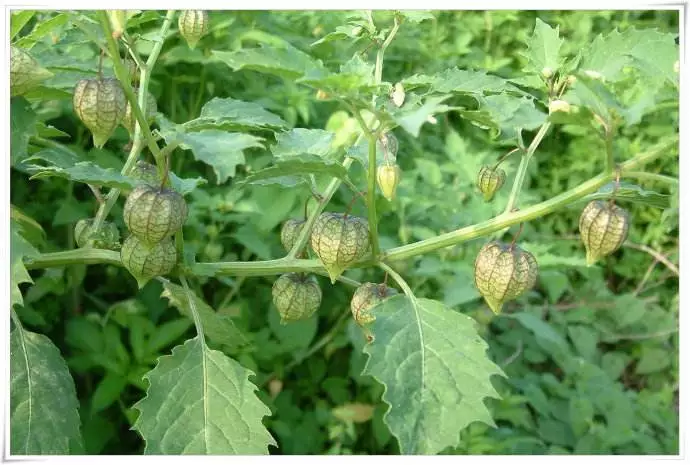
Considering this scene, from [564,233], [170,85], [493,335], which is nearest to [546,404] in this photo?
[493,335]

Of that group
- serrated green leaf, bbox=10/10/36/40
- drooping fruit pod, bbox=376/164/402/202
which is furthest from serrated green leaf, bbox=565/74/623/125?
serrated green leaf, bbox=10/10/36/40

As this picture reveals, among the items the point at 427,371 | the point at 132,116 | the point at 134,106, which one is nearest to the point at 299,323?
the point at 132,116

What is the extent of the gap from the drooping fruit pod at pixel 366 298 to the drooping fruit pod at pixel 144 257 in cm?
28

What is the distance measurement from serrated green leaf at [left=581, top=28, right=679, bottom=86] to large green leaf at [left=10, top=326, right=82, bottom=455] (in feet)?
2.73

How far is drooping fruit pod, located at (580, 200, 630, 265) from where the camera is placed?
1080 millimetres

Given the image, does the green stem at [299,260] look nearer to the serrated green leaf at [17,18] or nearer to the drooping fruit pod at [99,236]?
the drooping fruit pod at [99,236]

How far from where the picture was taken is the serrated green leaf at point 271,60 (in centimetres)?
80

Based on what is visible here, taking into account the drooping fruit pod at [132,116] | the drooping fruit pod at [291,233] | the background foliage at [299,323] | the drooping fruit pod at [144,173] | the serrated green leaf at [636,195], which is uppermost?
the drooping fruit pod at [132,116]

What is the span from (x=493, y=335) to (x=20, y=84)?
7.07 feet

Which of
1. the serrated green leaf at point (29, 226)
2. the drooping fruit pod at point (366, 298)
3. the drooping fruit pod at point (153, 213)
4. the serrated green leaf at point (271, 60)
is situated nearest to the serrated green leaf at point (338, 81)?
the serrated green leaf at point (271, 60)

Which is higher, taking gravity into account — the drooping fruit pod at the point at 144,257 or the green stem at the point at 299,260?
the drooping fruit pod at the point at 144,257

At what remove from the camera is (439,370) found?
0.99 meters

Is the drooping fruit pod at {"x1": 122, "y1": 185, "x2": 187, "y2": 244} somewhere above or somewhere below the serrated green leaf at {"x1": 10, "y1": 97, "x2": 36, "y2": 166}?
below

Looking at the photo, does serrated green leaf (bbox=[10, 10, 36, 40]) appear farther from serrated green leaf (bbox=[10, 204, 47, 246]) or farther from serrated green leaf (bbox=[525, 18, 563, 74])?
serrated green leaf (bbox=[525, 18, 563, 74])
